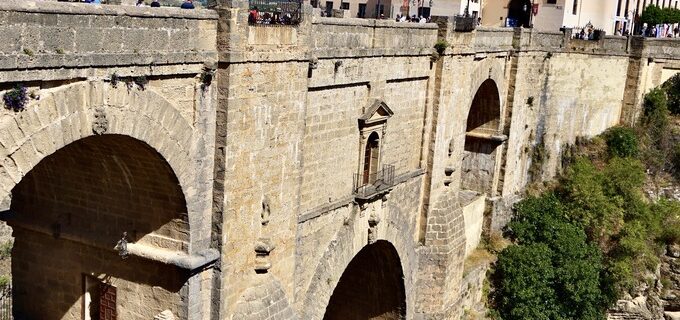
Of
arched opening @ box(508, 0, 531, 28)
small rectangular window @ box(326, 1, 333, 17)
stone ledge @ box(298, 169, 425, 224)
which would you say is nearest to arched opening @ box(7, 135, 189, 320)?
stone ledge @ box(298, 169, 425, 224)

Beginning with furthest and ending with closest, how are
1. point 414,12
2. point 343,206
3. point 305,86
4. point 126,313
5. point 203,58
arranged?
1. point 414,12
2. point 343,206
3. point 305,86
4. point 126,313
5. point 203,58

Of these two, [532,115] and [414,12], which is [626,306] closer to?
[532,115]

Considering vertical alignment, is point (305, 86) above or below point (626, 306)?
above

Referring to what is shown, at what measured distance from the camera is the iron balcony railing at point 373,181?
48.5 feet

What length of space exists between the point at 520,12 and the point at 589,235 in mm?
15513

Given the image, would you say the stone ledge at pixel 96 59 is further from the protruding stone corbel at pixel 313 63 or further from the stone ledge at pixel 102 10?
the protruding stone corbel at pixel 313 63

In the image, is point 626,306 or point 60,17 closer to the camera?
point 60,17

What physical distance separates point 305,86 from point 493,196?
12.7 m

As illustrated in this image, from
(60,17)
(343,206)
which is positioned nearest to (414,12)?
(343,206)

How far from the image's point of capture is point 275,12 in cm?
1120

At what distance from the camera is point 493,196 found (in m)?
23.6

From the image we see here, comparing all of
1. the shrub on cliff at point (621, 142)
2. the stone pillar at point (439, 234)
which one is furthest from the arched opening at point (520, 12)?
the stone pillar at point (439, 234)

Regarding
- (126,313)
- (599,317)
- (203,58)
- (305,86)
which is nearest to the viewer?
(203,58)

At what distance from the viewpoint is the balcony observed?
1474 cm
